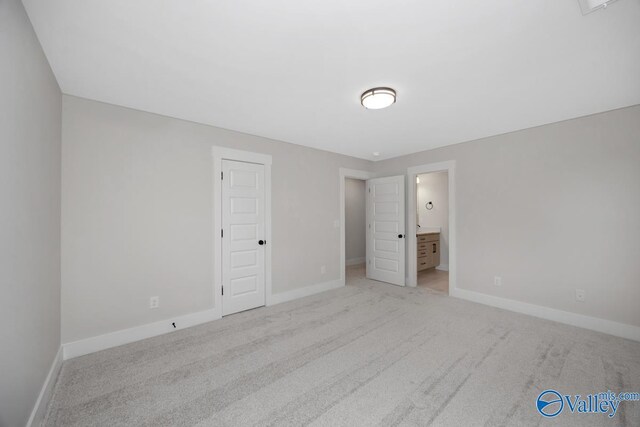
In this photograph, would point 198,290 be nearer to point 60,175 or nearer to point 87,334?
point 87,334

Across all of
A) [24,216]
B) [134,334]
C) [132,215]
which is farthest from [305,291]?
[24,216]

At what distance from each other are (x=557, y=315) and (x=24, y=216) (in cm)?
512

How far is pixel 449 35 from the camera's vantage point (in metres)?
1.63

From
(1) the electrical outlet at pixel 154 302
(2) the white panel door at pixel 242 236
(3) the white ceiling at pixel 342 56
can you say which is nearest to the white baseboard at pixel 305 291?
Result: (2) the white panel door at pixel 242 236

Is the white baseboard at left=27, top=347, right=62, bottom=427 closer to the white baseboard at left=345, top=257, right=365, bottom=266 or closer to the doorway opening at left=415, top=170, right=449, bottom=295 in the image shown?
the doorway opening at left=415, top=170, right=449, bottom=295

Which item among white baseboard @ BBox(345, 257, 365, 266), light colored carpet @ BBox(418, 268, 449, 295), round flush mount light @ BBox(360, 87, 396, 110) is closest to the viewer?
round flush mount light @ BBox(360, 87, 396, 110)

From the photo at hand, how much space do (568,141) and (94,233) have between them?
5.37m

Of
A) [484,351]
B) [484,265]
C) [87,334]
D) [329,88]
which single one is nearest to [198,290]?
[87,334]

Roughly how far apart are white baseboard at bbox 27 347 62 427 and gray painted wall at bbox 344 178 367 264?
5.59 m

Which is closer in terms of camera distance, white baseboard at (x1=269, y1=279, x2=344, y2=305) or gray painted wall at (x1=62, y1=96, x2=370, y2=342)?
gray painted wall at (x1=62, y1=96, x2=370, y2=342)

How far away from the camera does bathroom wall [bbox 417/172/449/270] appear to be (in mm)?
6191

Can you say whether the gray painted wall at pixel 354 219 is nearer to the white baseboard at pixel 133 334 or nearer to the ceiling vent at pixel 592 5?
the white baseboard at pixel 133 334

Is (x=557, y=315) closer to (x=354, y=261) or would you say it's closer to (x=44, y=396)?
(x=354, y=261)

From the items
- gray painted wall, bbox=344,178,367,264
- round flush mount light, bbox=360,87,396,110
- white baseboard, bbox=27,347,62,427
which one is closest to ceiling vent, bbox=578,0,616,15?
round flush mount light, bbox=360,87,396,110
